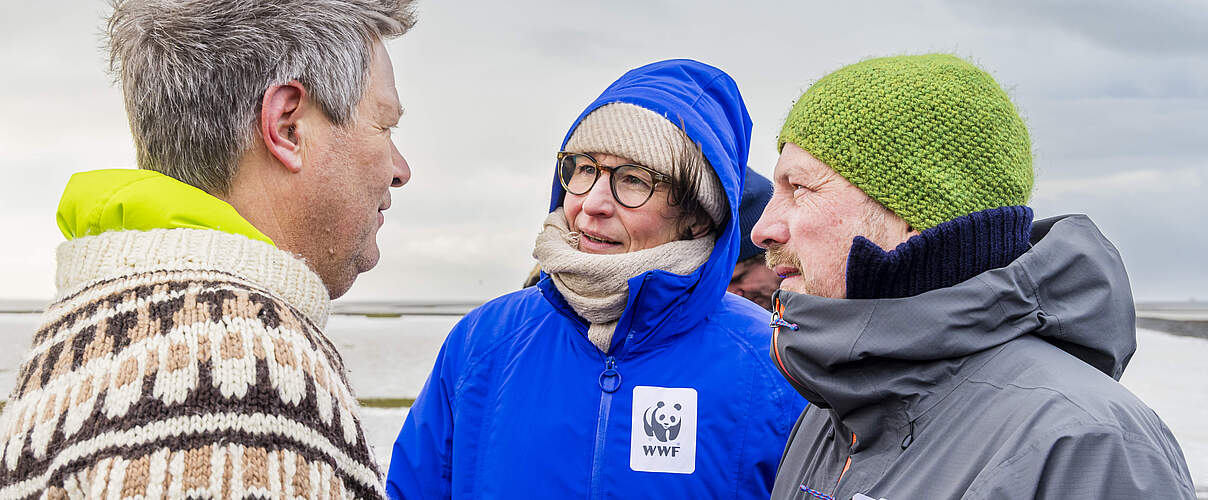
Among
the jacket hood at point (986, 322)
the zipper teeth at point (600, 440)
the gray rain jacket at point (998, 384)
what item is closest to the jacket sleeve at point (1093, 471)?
the gray rain jacket at point (998, 384)

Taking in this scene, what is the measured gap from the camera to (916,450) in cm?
174

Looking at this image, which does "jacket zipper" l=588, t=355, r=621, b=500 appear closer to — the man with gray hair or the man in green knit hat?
the man in green knit hat

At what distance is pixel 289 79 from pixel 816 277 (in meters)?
1.25

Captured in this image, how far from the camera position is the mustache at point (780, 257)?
6.91ft

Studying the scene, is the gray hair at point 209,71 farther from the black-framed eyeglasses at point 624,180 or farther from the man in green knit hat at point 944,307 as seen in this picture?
the black-framed eyeglasses at point 624,180

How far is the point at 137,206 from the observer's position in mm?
1374

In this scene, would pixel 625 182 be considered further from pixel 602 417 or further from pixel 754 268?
pixel 754 268

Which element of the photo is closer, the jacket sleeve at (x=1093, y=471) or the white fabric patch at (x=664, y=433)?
the jacket sleeve at (x=1093, y=471)

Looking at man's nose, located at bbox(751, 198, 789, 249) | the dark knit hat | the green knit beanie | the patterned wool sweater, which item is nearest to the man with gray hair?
the patterned wool sweater

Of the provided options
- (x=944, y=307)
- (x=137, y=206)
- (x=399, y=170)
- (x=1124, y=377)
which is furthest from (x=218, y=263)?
(x=1124, y=377)

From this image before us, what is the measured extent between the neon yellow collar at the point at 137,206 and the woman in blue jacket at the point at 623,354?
1.33 metres

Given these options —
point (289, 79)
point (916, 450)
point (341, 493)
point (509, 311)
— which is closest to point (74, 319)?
point (341, 493)

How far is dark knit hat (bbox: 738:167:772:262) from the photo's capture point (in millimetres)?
4414

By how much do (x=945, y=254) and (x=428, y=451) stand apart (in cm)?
170
